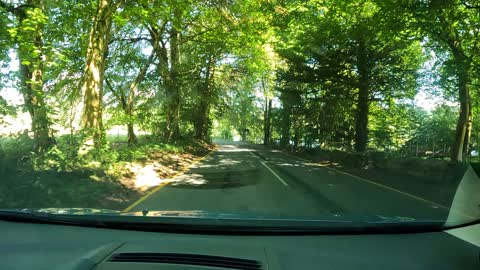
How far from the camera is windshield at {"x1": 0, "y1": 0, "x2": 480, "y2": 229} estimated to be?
960 centimetres

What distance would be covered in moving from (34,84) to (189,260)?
1112 centimetres

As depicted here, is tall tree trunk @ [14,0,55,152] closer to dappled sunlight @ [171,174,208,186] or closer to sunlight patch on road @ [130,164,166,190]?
sunlight patch on road @ [130,164,166,190]

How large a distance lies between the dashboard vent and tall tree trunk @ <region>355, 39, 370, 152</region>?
21.3 metres

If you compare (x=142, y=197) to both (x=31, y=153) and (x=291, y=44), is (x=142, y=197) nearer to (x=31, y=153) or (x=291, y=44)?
(x=31, y=153)

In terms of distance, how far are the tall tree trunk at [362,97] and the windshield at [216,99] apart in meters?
0.08

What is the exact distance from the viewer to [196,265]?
9.66 feet

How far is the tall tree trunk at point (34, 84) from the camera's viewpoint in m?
11.6

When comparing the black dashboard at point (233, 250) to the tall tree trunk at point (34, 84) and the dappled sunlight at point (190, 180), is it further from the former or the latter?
the dappled sunlight at point (190, 180)

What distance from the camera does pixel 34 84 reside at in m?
12.4

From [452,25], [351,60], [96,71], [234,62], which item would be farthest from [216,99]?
[452,25]

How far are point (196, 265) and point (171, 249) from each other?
1.34 ft

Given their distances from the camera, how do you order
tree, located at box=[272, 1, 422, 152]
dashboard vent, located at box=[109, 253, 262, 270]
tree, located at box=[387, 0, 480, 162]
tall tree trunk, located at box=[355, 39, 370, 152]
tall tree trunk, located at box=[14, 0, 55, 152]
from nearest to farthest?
1. dashboard vent, located at box=[109, 253, 262, 270]
2. tall tree trunk, located at box=[14, 0, 55, 152]
3. tree, located at box=[387, 0, 480, 162]
4. tree, located at box=[272, 1, 422, 152]
5. tall tree trunk, located at box=[355, 39, 370, 152]

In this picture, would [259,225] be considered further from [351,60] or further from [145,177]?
[351,60]

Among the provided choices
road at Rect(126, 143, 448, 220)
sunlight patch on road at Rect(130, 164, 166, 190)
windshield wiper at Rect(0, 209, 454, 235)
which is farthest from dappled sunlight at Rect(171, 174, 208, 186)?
windshield wiper at Rect(0, 209, 454, 235)
